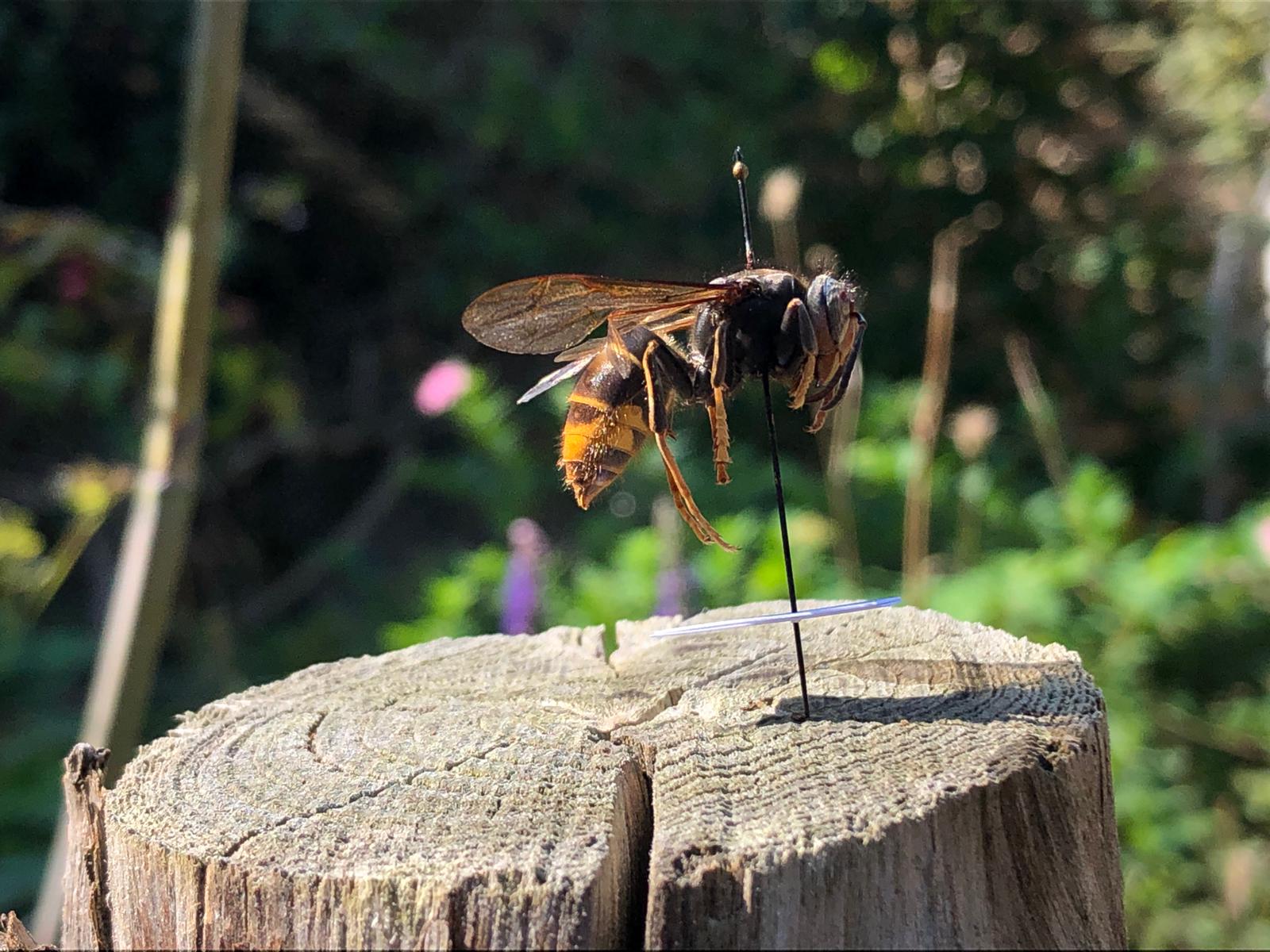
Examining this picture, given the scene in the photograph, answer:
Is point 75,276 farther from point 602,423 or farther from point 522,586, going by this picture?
point 602,423

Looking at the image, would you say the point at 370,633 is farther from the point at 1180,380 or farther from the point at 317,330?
the point at 1180,380

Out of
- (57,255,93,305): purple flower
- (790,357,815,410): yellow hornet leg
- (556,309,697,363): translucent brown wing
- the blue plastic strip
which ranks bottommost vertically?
the blue plastic strip

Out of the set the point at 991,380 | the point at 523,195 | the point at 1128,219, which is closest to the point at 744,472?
the point at 991,380

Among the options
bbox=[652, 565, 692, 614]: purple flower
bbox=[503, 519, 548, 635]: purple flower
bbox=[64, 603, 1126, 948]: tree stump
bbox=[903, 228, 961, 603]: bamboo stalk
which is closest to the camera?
bbox=[64, 603, 1126, 948]: tree stump

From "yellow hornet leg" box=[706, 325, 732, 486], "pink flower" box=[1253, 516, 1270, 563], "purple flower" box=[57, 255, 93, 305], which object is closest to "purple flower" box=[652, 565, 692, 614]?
"yellow hornet leg" box=[706, 325, 732, 486]

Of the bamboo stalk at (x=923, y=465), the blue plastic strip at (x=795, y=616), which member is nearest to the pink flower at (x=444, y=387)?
the bamboo stalk at (x=923, y=465)

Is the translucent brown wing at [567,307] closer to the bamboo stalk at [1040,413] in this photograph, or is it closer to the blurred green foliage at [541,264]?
the bamboo stalk at [1040,413]

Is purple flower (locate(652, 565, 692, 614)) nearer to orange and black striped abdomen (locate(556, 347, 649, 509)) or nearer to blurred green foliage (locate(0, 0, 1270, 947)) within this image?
blurred green foliage (locate(0, 0, 1270, 947))

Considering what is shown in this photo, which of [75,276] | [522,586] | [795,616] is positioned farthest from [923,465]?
[75,276]
